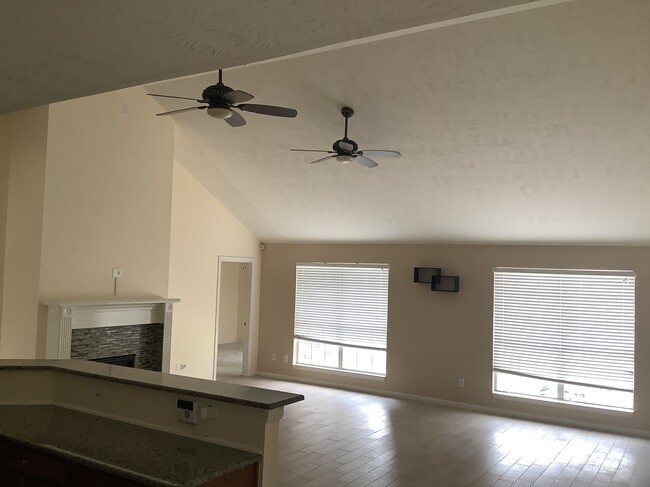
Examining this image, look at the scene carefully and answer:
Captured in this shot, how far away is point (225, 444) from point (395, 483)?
2.77 meters

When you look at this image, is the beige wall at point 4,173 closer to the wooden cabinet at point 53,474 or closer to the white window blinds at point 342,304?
the wooden cabinet at point 53,474

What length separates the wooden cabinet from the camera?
7.57ft

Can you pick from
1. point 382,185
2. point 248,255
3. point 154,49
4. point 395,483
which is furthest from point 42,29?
point 248,255

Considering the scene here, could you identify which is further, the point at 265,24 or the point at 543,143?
the point at 543,143

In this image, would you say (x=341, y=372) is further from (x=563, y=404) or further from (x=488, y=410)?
(x=563, y=404)

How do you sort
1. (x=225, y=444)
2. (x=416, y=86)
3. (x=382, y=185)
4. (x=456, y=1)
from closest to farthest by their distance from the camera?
(x=456, y=1) → (x=225, y=444) → (x=416, y=86) → (x=382, y=185)

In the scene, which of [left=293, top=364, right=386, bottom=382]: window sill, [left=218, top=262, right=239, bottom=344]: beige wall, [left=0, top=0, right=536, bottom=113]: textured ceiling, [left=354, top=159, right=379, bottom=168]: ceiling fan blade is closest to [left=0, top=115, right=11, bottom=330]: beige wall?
[left=354, top=159, right=379, bottom=168]: ceiling fan blade

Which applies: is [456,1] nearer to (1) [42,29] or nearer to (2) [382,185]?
(1) [42,29]

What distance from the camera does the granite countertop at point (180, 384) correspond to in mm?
2505

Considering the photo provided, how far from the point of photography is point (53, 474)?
2.52 metres

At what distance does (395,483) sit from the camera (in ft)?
15.8

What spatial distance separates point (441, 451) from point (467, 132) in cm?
332

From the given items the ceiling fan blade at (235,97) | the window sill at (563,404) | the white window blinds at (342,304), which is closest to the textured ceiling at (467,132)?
the white window blinds at (342,304)

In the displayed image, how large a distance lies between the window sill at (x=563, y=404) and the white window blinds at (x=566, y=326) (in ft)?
0.93
